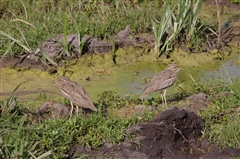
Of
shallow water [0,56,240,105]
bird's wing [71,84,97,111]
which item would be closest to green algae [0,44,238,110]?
shallow water [0,56,240,105]

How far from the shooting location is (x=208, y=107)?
28.3ft

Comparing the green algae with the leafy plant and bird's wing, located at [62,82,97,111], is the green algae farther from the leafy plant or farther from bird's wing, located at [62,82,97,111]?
bird's wing, located at [62,82,97,111]

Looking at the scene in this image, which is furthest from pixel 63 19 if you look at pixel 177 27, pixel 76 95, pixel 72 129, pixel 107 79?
pixel 72 129

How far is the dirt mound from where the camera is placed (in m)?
7.27

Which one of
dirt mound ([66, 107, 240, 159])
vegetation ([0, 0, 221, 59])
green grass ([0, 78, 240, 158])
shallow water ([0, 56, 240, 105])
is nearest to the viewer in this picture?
green grass ([0, 78, 240, 158])

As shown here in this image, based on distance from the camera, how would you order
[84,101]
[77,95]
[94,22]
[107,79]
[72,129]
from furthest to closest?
1. [94,22]
2. [107,79]
3. [77,95]
4. [84,101]
5. [72,129]

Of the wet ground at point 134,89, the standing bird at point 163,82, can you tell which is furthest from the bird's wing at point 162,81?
the wet ground at point 134,89

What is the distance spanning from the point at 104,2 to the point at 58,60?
2.66 metres

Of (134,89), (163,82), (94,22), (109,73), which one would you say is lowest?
(109,73)

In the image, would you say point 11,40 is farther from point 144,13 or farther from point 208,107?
point 208,107

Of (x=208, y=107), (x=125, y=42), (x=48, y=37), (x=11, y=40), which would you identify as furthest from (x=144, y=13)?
(x=208, y=107)

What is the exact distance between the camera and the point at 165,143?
7551mm

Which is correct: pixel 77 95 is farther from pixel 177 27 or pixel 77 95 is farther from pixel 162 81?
pixel 177 27

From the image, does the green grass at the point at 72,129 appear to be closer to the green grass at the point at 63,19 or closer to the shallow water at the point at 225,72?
the shallow water at the point at 225,72
